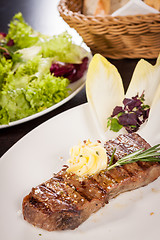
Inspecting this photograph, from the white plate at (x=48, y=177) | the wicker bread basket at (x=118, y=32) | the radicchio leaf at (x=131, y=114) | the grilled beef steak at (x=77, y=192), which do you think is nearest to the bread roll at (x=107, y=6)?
the wicker bread basket at (x=118, y=32)

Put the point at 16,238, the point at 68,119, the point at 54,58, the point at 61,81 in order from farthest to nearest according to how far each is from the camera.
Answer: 1. the point at 54,58
2. the point at 61,81
3. the point at 68,119
4. the point at 16,238

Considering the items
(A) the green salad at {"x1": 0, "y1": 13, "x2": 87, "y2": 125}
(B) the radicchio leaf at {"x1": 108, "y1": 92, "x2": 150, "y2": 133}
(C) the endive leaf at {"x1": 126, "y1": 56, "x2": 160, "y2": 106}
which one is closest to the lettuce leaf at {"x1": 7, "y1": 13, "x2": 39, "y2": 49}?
(A) the green salad at {"x1": 0, "y1": 13, "x2": 87, "y2": 125}

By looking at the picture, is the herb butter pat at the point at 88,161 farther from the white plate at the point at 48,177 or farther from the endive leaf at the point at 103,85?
the endive leaf at the point at 103,85

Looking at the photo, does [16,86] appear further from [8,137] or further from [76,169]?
[76,169]

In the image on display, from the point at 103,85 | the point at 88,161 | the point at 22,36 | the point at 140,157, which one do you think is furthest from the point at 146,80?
the point at 22,36

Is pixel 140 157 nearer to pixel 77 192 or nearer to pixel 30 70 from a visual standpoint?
pixel 77 192

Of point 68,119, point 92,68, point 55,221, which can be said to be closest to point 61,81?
point 92,68
